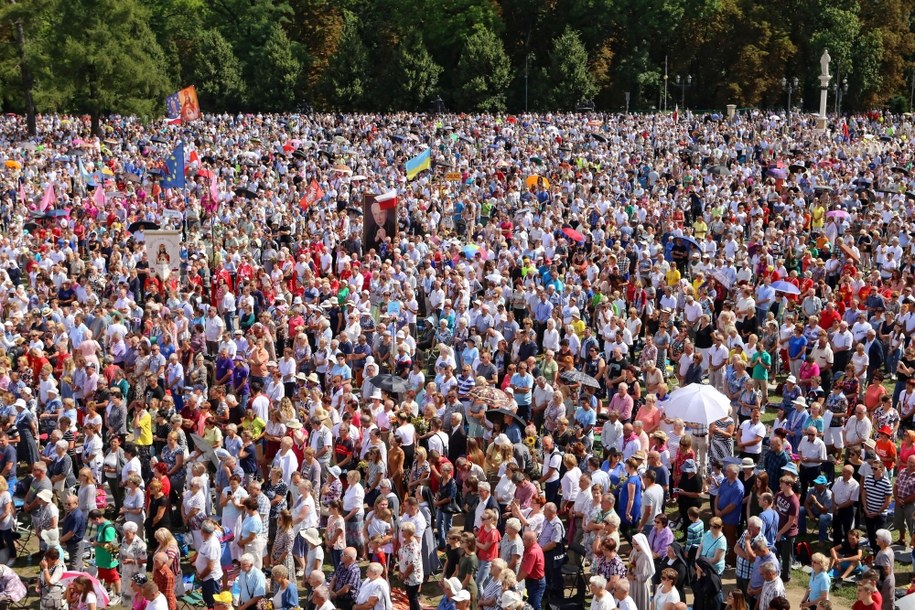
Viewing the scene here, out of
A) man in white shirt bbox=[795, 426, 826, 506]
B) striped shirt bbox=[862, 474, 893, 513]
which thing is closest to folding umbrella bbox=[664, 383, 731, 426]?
man in white shirt bbox=[795, 426, 826, 506]

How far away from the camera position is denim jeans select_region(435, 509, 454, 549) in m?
13.3

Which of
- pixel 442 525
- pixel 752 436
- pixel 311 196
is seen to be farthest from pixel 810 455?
pixel 311 196

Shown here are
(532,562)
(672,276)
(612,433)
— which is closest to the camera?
(532,562)

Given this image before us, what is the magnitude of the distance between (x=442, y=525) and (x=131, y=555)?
3.20 m

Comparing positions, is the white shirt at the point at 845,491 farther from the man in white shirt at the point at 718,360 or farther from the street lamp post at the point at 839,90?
the street lamp post at the point at 839,90

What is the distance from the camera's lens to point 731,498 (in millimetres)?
12680

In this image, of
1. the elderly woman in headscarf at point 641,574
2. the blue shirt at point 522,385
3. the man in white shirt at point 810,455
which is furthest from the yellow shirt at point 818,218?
the elderly woman in headscarf at point 641,574

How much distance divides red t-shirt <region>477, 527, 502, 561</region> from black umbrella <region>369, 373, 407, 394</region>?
173 inches

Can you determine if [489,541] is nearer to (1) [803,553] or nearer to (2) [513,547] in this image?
(2) [513,547]

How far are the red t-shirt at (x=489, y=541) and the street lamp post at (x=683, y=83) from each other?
57.1 metres

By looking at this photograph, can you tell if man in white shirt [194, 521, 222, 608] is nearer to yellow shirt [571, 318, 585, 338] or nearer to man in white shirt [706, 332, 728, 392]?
man in white shirt [706, 332, 728, 392]

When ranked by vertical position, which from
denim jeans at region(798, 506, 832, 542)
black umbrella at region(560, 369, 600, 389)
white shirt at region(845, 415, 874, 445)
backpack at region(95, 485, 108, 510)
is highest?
black umbrella at region(560, 369, 600, 389)

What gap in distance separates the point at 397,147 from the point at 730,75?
99.6ft

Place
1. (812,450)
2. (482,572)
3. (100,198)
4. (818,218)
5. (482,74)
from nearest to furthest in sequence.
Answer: (482,572), (812,450), (818,218), (100,198), (482,74)
